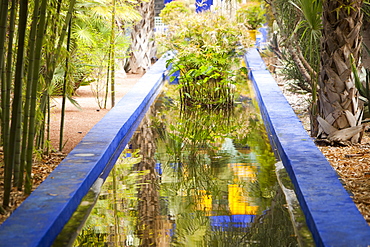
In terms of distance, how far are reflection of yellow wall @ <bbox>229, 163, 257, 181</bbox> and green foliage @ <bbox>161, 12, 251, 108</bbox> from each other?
3.09 m

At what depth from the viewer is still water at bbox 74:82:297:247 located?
3207 mm

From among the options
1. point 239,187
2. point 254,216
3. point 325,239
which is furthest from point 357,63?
point 325,239

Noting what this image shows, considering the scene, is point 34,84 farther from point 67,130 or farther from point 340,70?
point 340,70

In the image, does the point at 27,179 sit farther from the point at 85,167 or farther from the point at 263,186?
the point at 263,186

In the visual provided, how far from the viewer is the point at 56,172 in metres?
3.98

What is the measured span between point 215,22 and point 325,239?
568 centimetres

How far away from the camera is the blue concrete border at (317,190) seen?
2830 mm

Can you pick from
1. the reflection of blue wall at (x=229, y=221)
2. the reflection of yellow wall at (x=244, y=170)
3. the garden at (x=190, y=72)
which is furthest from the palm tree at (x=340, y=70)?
the reflection of blue wall at (x=229, y=221)

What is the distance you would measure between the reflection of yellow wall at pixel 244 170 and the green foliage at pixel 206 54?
3094mm

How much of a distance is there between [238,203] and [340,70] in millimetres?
2139

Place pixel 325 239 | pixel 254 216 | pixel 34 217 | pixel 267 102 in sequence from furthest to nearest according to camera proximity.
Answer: pixel 267 102 < pixel 254 216 < pixel 34 217 < pixel 325 239

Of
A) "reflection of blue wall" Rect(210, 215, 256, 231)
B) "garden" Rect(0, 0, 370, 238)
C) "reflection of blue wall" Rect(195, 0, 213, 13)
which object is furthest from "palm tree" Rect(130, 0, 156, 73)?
"reflection of blue wall" Rect(210, 215, 256, 231)

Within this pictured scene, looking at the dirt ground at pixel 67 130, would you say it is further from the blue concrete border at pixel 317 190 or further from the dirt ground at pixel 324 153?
the blue concrete border at pixel 317 190

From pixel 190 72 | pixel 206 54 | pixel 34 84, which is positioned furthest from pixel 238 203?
pixel 206 54
